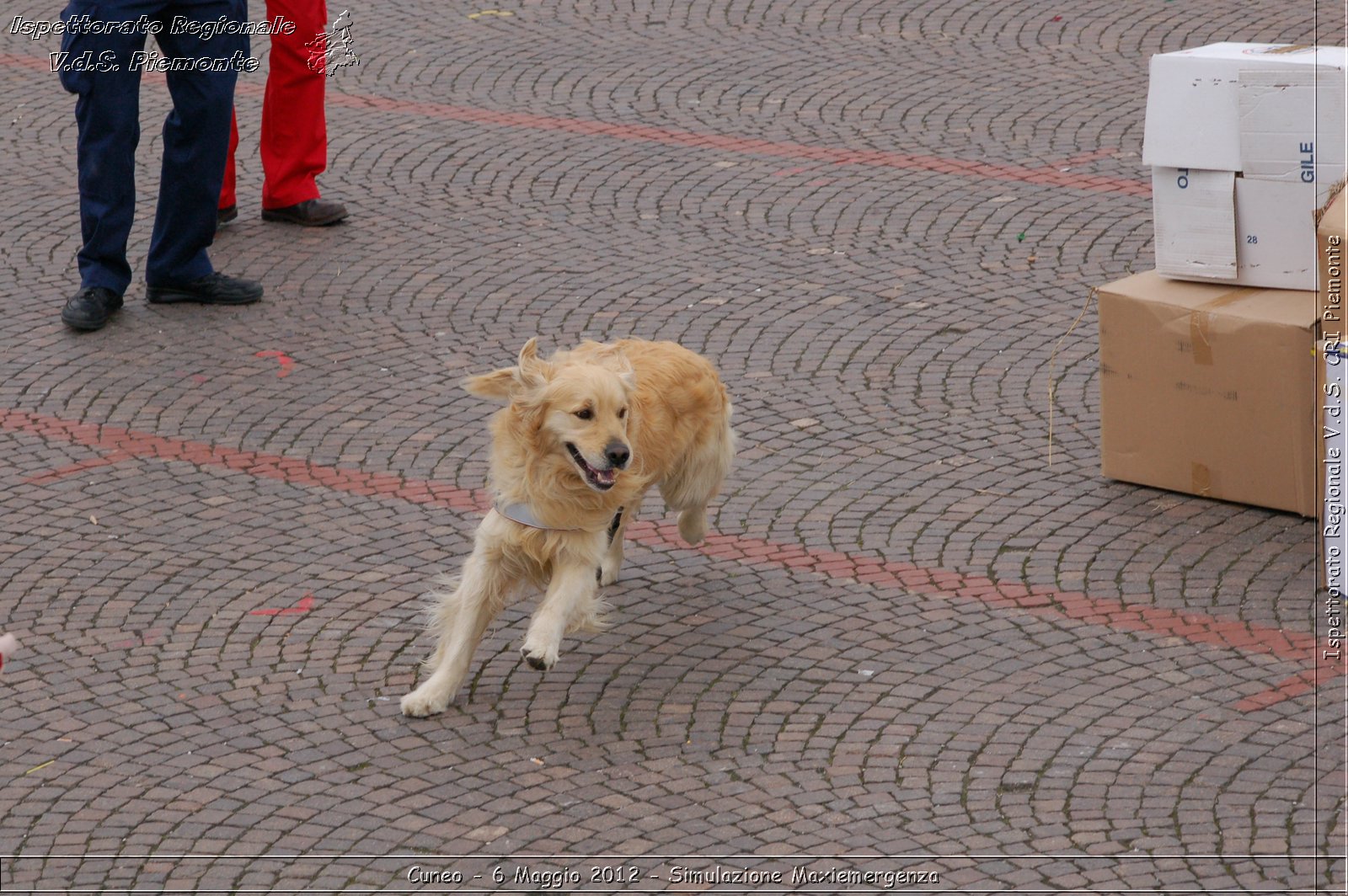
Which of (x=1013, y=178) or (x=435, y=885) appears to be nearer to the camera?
(x=435, y=885)

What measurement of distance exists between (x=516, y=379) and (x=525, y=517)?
1.52 feet

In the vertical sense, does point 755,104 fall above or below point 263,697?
above

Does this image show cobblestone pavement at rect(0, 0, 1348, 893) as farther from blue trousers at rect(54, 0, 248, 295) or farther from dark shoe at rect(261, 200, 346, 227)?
blue trousers at rect(54, 0, 248, 295)

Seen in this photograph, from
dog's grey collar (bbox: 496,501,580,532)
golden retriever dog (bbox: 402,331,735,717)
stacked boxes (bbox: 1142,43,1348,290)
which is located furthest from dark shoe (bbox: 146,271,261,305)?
stacked boxes (bbox: 1142,43,1348,290)

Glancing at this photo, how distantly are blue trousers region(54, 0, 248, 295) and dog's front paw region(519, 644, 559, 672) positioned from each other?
176 inches

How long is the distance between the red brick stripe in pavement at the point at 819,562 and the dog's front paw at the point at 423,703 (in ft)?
4.85

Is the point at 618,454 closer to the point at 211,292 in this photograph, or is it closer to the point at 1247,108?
the point at 1247,108

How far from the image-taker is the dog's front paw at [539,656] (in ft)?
17.4

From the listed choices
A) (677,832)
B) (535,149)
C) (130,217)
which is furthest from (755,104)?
(677,832)

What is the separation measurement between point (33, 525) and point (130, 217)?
8.13 ft

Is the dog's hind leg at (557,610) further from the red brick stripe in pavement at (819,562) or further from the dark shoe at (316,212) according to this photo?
the dark shoe at (316,212)

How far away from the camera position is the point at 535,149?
10.8 metres

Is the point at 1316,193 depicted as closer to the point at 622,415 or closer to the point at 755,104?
the point at 622,415

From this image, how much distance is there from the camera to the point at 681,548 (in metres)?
6.66
